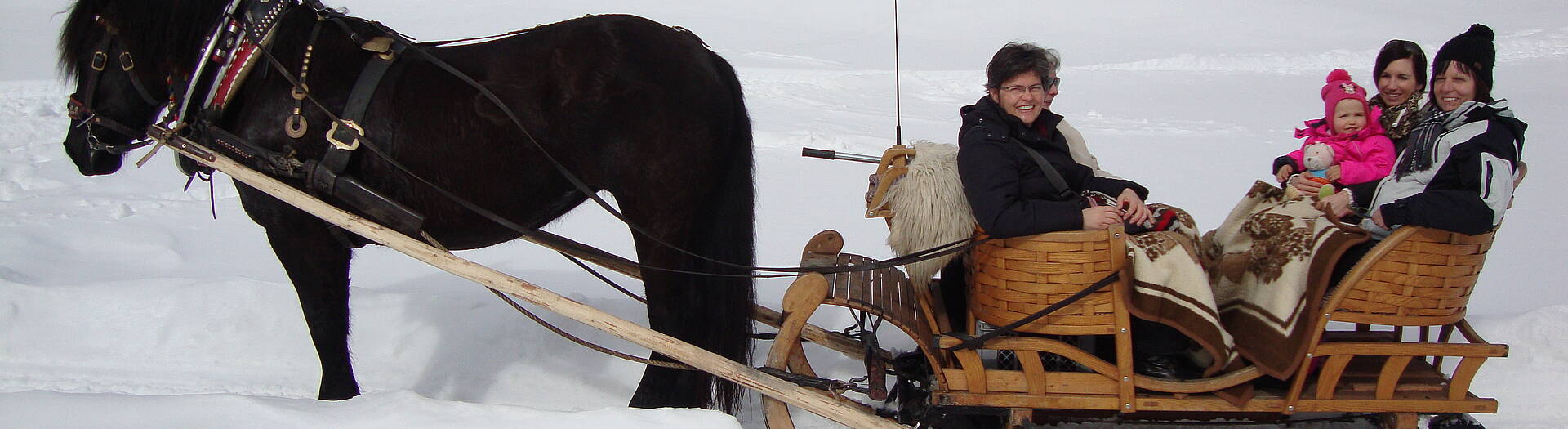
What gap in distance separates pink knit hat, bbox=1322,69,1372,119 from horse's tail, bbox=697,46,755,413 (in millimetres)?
1810

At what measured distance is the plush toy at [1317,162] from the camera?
2750 mm

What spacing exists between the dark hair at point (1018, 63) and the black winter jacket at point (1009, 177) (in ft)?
0.24

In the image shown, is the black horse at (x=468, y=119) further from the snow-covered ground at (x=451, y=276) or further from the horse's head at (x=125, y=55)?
the snow-covered ground at (x=451, y=276)

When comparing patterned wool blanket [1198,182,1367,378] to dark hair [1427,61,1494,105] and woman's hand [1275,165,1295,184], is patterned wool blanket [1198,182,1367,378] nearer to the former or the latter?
woman's hand [1275,165,1295,184]

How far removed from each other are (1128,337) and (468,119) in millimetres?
1925

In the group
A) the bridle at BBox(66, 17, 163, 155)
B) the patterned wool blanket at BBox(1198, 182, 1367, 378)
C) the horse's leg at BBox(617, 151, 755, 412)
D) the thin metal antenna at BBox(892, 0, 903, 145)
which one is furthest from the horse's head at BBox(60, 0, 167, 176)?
the patterned wool blanket at BBox(1198, 182, 1367, 378)

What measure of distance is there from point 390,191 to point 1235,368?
8.03 ft

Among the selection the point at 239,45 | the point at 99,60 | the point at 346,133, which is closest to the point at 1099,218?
the point at 346,133

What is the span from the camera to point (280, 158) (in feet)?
8.22

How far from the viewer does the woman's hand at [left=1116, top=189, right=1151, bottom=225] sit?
2.43m

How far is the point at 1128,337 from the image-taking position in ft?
7.64

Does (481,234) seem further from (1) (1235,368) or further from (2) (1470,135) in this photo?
(2) (1470,135)

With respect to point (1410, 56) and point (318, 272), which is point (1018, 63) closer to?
point (1410, 56)

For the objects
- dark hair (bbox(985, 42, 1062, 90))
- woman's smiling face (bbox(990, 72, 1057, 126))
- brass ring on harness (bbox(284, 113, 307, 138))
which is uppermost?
dark hair (bbox(985, 42, 1062, 90))
